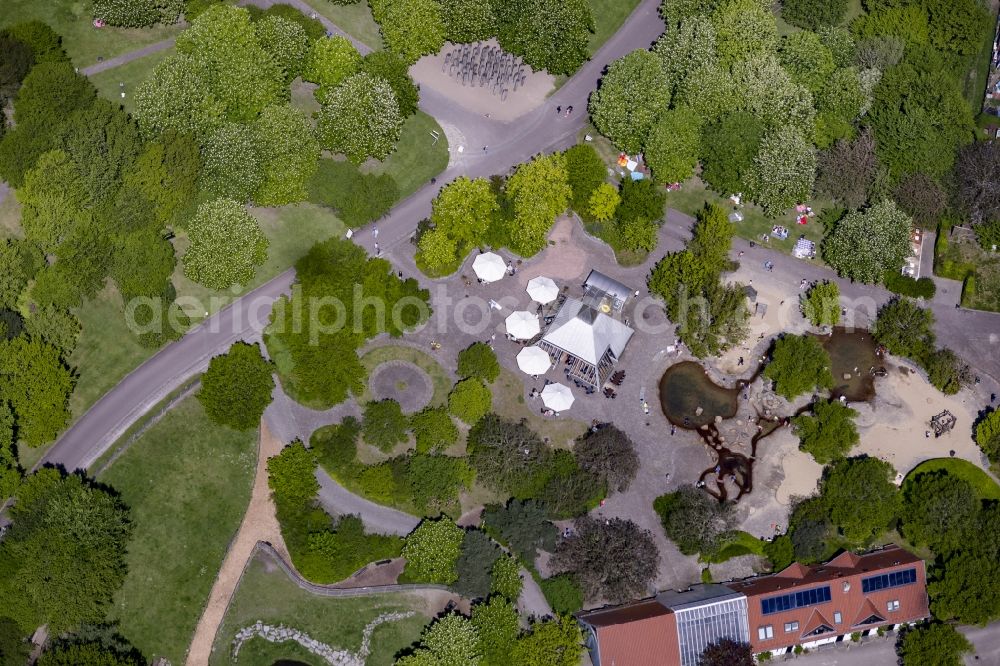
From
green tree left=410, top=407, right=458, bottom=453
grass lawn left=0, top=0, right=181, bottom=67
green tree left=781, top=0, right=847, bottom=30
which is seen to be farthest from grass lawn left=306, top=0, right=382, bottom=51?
green tree left=781, top=0, right=847, bottom=30

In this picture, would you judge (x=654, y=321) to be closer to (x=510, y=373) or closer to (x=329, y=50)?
(x=510, y=373)

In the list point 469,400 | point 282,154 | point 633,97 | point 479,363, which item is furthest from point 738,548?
point 282,154

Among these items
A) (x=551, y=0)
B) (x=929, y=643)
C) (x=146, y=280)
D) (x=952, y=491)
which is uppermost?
(x=551, y=0)

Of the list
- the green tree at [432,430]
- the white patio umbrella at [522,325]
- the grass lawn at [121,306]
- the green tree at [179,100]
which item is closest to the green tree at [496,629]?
the green tree at [432,430]

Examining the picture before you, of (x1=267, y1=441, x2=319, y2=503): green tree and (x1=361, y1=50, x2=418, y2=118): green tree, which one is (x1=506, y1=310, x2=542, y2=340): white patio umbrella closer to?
(x1=267, y1=441, x2=319, y2=503): green tree

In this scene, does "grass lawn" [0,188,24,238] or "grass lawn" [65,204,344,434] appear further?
"grass lawn" [0,188,24,238]

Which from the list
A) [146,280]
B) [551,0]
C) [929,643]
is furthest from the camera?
[551,0]

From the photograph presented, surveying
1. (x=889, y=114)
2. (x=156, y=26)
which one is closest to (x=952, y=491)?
(x=889, y=114)
